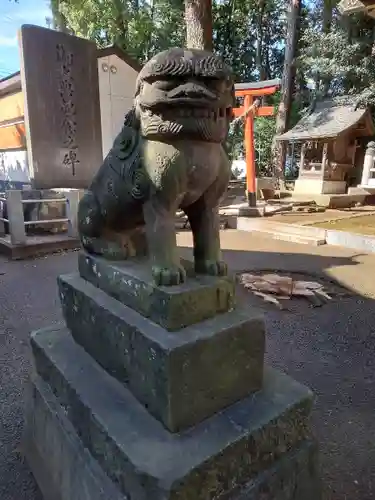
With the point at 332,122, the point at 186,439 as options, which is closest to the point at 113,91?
the point at 186,439

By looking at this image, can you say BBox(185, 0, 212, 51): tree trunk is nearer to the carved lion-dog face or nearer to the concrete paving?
the concrete paving

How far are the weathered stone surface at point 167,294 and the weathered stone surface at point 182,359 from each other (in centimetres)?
3

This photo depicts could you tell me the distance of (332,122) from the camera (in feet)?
41.6

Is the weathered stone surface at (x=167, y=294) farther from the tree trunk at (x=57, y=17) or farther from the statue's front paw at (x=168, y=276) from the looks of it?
the tree trunk at (x=57, y=17)

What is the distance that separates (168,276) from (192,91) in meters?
0.56

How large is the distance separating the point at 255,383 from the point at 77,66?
5.33 meters

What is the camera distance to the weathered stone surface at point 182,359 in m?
1.10

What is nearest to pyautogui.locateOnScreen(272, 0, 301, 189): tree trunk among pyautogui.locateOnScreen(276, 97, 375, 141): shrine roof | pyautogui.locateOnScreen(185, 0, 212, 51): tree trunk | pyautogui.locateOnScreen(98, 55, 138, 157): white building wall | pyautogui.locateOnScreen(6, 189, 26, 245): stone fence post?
pyautogui.locateOnScreen(276, 97, 375, 141): shrine roof

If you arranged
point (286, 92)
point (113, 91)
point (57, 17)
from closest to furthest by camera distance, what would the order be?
point (113, 91) < point (57, 17) < point (286, 92)

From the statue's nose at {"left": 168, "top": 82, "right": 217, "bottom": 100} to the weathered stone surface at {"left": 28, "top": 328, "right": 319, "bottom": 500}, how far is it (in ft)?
3.26

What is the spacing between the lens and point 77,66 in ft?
17.3

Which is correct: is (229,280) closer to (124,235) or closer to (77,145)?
(124,235)

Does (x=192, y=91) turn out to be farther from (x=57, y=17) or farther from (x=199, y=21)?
(x=57, y=17)

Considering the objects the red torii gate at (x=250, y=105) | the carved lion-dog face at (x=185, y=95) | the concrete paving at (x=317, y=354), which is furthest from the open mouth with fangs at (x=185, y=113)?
the red torii gate at (x=250, y=105)
